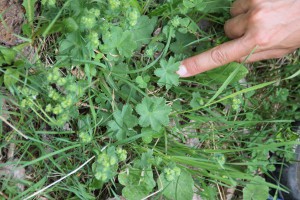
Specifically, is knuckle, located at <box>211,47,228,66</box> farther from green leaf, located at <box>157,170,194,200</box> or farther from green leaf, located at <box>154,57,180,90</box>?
green leaf, located at <box>157,170,194,200</box>

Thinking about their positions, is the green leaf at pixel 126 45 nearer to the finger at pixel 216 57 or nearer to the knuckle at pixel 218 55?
the finger at pixel 216 57

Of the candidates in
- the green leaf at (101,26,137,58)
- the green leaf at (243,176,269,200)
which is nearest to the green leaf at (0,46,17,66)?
the green leaf at (101,26,137,58)

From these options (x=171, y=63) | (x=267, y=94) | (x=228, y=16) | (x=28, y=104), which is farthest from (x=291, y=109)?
(x=28, y=104)

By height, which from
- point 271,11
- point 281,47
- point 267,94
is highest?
point 271,11

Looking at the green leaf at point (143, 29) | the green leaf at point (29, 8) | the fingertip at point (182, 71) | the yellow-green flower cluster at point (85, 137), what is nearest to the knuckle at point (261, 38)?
the fingertip at point (182, 71)

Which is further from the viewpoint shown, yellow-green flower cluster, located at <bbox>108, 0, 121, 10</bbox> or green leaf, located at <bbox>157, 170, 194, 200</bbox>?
green leaf, located at <bbox>157, 170, 194, 200</bbox>

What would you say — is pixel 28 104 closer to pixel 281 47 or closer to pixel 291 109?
pixel 281 47

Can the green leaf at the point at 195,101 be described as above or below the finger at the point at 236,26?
below
